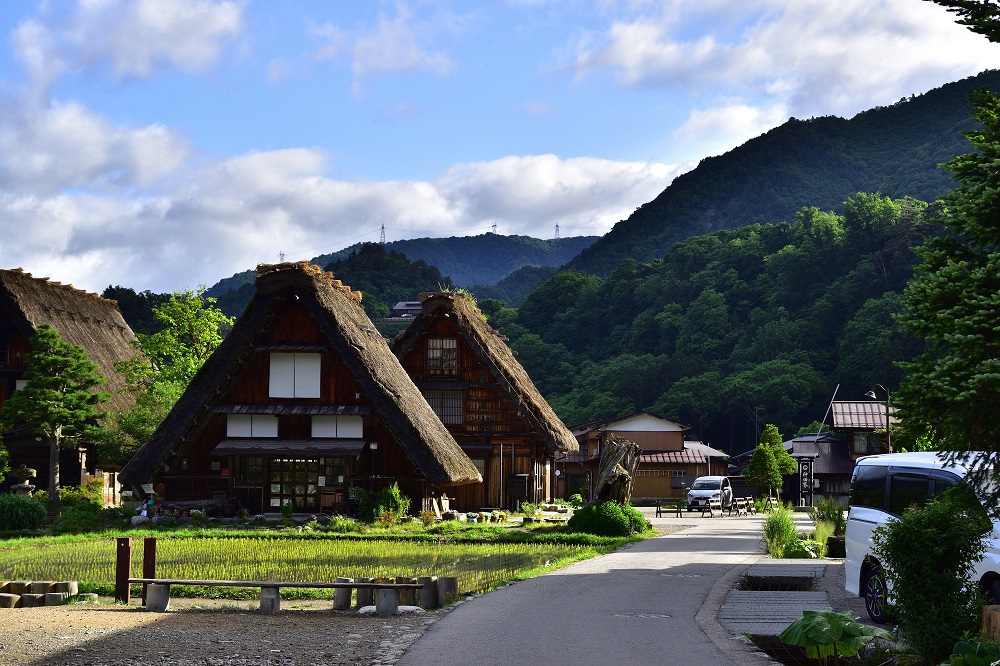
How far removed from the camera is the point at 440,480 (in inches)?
1251

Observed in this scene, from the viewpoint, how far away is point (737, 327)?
88625mm

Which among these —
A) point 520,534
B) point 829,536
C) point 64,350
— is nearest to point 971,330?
point 829,536

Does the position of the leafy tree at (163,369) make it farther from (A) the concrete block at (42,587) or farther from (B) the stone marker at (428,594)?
(B) the stone marker at (428,594)

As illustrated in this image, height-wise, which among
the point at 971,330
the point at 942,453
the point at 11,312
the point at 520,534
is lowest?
the point at 520,534

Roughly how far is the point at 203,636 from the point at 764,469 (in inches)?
1626

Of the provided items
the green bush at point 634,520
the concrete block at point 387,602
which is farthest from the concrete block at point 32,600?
the green bush at point 634,520

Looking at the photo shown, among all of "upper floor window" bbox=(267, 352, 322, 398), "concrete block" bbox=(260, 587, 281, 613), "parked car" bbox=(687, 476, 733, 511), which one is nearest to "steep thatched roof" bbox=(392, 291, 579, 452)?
"upper floor window" bbox=(267, 352, 322, 398)

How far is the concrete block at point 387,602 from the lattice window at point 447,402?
91.6 ft

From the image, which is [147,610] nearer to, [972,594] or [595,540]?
[972,594]

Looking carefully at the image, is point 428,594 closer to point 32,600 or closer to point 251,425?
point 32,600

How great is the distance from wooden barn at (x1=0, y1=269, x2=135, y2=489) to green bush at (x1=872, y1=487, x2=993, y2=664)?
1365 inches

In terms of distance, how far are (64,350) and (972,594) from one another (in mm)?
30631

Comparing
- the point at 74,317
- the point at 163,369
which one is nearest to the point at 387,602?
the point at 163,369

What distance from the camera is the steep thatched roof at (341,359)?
3275 cm
